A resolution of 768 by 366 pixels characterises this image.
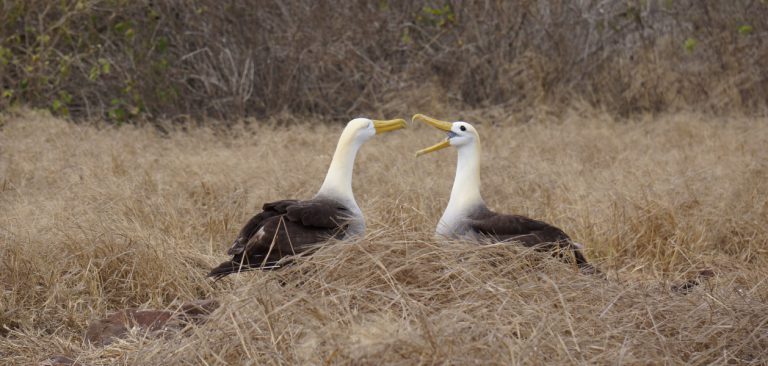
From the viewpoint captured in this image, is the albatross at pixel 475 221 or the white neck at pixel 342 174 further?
the white neck at pixel 342 174

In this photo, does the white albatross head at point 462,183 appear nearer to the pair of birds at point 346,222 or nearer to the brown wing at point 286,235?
the pair of birds at point 346,222

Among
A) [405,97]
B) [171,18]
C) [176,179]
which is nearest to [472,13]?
[405,97]

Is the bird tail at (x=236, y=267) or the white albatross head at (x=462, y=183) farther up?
the white albatross head at (x=462, y=183)

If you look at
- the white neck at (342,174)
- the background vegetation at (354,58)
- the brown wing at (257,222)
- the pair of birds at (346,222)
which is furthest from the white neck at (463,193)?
the background vegetation at (354,58)

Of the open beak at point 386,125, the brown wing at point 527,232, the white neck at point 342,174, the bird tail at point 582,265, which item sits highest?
the open beak at point 386,125

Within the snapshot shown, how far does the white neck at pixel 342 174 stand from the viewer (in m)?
3.78

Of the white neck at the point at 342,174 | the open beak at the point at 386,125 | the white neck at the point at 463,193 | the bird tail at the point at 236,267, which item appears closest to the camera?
the bird tail at the point at 236,267

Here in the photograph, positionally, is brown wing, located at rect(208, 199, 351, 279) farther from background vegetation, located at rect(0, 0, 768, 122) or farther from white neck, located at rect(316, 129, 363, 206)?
background vegetation, located at rect(0, 0, 768, 122)

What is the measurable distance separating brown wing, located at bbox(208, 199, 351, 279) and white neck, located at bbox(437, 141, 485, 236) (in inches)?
18.1

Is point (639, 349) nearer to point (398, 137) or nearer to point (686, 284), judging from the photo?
point (686, 284)

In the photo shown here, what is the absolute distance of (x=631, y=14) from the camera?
395 inches

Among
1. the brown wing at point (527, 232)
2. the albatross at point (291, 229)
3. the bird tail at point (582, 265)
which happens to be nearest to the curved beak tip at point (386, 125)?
the albatross at point (291, 229)

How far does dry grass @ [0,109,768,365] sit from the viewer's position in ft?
8.60

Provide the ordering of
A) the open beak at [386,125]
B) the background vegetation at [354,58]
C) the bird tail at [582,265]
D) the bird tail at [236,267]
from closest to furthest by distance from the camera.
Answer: the bird tail at [236,267]
the bird tail at [582,265]
the open beak at [386,125]
the background vegetation at [354,58]
